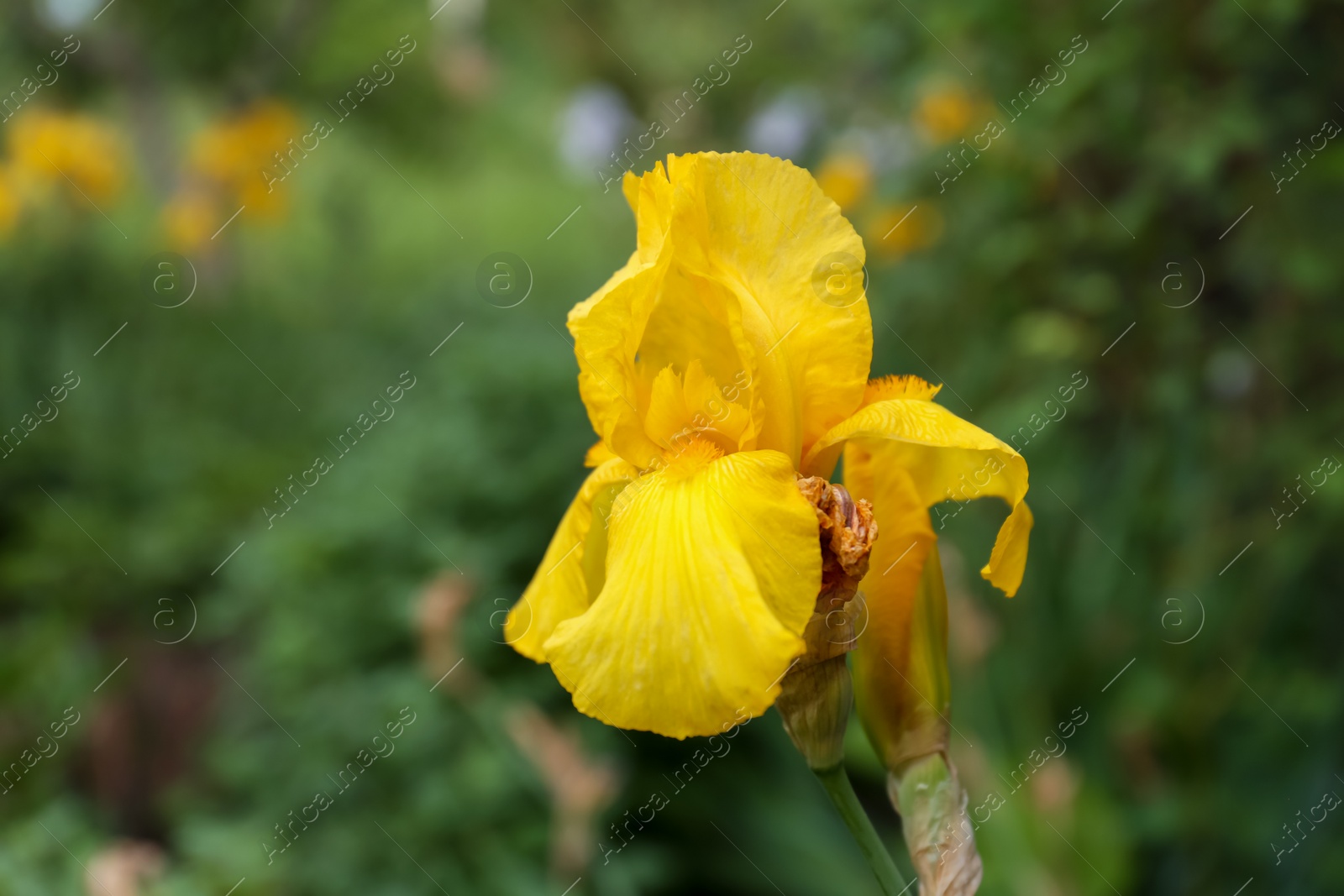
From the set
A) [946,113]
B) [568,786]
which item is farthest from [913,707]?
[946,113]

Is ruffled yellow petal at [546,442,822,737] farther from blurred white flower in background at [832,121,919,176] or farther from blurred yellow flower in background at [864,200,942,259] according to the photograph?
blurred white flower in background at [832,121,919,176]

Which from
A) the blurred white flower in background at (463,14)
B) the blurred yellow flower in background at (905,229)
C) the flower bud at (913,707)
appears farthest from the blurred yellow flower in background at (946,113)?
the blurred white flower in background at (463,14)

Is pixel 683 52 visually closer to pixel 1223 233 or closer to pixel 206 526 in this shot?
pixel 206 526

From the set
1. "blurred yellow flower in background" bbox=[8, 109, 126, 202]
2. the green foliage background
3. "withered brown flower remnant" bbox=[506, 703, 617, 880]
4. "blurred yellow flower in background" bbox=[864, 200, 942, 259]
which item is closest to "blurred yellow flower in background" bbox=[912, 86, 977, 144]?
the green foliage background

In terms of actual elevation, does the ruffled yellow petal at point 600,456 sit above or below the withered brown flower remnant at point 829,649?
above

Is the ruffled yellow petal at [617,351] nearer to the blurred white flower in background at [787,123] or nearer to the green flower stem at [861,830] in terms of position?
the green flower stem at [861,830]

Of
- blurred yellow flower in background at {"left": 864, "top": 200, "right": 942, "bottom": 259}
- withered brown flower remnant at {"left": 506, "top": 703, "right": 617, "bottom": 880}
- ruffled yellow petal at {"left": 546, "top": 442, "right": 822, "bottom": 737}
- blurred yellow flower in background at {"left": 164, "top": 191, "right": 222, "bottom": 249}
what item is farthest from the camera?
blurred yellow flower in background at {"left": 164, "top": 191, "right": 222, "bottom": 249}
